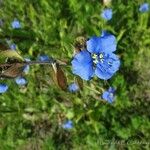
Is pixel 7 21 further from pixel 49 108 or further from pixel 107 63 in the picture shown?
pixel 107 63

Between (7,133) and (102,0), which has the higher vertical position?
(102,0)

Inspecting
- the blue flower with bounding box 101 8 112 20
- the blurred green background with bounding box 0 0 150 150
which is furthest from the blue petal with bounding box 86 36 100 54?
the blue flower with bounding box 101 8 112 20

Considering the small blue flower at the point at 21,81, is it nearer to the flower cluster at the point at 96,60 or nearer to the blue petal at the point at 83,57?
the flower cluster at the point at 96,60

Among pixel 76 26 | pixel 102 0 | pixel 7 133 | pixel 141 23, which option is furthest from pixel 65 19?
pixel 7 133

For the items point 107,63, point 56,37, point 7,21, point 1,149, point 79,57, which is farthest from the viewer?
point 7,21

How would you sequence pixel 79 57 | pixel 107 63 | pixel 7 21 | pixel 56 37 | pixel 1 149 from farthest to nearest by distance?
pixel 7 21, pixel 56 37, pixel 1 149, pixel 107 63, pixel 79 57

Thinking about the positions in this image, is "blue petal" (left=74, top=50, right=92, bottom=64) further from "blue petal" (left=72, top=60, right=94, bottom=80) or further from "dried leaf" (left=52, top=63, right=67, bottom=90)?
"dried leaf" (left=52, top=63, right=67, bottom=90)

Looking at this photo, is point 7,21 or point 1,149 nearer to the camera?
point 1,149
